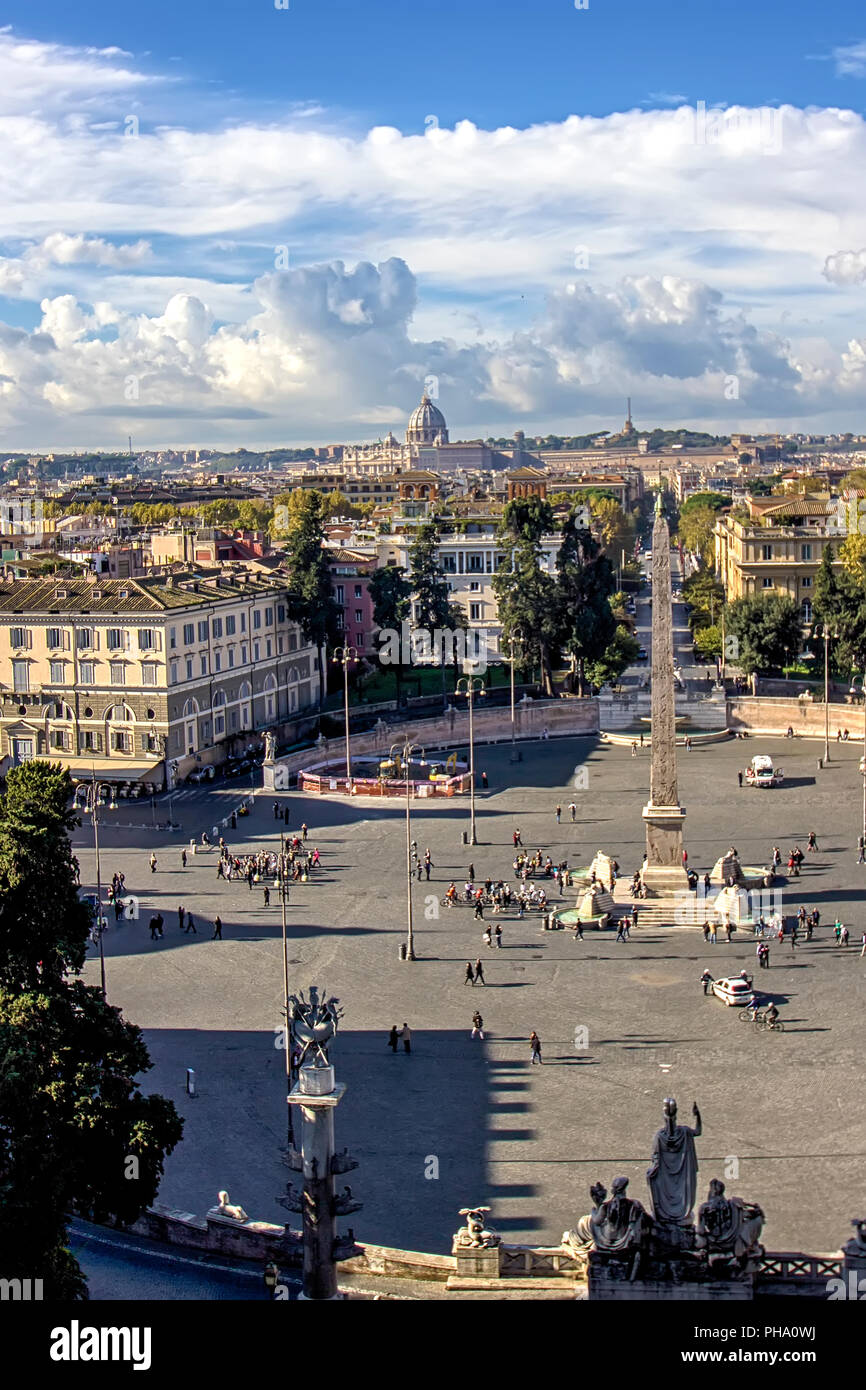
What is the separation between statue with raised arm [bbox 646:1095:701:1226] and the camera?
1731 centimetres

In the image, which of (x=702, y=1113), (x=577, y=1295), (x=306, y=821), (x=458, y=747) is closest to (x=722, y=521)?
(x=458, y=747)

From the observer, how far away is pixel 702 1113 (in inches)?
1075

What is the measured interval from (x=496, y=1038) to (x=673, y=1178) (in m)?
14.4

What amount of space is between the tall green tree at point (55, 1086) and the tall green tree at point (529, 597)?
4820 cm

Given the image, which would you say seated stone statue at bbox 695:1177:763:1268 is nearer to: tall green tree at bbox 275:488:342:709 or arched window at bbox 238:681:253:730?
arched window at bbox 238:681:253:730

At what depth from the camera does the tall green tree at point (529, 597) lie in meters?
71.9

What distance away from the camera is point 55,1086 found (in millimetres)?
20469

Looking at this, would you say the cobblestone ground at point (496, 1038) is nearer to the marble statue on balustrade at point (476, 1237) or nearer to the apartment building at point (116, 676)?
the marble statue on balustrade at point (476, 1237)

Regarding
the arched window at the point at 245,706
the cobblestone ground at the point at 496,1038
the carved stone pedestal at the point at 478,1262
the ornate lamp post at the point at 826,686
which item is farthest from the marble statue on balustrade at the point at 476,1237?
the arched window at the point at 245,706

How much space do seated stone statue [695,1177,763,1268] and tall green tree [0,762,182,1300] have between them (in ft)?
22.1

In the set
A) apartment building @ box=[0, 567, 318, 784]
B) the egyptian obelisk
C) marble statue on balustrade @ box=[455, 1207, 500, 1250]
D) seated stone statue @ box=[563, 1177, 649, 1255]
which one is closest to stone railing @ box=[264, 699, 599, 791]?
apartment building @ box=[0, 567, 318, 784]

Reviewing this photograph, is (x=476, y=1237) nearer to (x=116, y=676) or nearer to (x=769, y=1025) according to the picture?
(x=769, y=1025)

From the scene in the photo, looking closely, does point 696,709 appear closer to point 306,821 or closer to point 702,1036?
point 306,821
